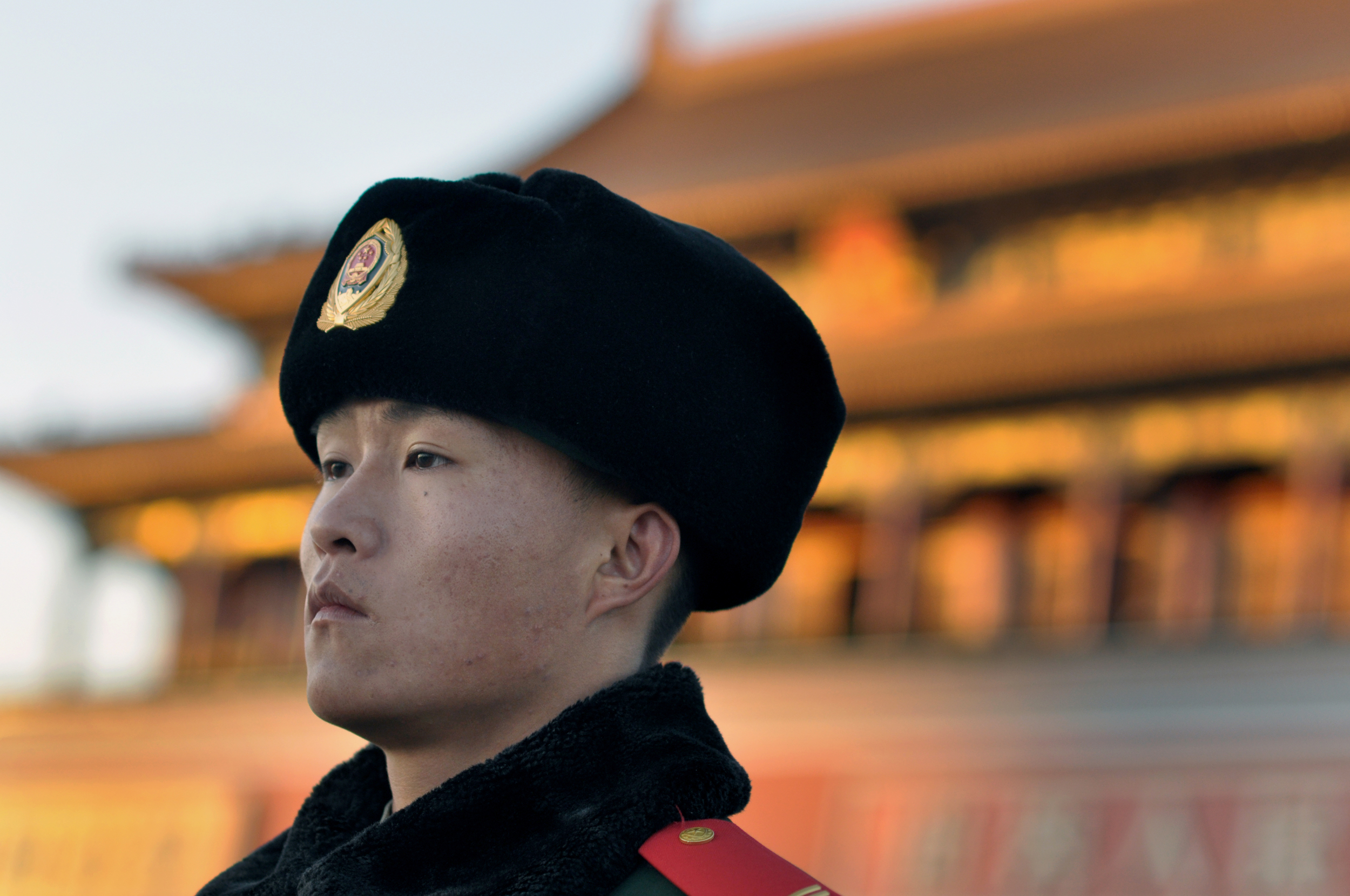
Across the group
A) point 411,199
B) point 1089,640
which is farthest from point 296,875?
point 1089,640

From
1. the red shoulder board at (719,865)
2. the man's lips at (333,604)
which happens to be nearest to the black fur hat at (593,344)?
the man's lips at (333,604)

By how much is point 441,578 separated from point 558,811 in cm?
19

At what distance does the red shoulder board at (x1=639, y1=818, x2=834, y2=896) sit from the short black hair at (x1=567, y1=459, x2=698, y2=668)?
0.19 m

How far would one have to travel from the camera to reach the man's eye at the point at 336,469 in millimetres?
1428

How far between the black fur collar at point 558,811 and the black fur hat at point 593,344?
6.9 inches

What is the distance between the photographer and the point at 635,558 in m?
1.42

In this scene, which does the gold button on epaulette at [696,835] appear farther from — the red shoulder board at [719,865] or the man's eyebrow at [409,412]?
the man's eyebrow at [409,412]

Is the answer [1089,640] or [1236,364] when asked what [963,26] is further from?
[1089,640]

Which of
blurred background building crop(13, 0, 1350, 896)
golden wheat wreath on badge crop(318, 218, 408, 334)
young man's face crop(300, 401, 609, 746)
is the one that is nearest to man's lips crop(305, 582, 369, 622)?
young man's face crop(300, 401, 609, 746)

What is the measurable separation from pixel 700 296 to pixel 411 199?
250 mm

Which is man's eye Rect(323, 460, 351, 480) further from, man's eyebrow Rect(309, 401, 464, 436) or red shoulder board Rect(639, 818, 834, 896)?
red shoulder board Rect(639, 818, 834, 896)

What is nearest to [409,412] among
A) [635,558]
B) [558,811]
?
[635,558]

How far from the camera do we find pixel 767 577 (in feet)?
4.97

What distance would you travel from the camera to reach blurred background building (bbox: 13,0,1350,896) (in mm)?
9352
